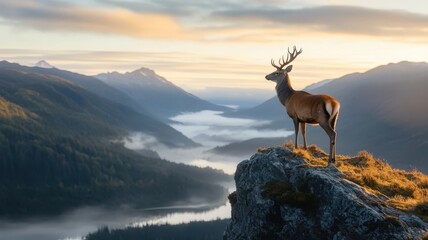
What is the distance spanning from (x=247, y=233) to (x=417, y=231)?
9129 millimetres

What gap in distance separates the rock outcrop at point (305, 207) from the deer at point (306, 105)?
7.24 ft

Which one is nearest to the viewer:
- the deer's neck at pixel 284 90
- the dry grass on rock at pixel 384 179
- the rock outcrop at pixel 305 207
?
the rock outcrop at pixel 305 207

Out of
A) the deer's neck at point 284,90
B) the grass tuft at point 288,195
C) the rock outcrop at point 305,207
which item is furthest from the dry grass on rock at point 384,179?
the deer's neck at point 284,90

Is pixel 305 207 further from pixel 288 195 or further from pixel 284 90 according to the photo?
pixel 284 90

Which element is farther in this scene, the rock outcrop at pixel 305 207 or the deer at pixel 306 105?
the deer at pixel 306 105

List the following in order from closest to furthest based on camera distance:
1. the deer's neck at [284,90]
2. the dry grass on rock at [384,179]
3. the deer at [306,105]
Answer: the dry grass on rock at [384,179]
the deer at [306,105]
the deer's neck at [284,90]

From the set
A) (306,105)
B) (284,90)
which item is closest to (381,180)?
(306,105)

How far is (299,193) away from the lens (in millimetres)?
24406

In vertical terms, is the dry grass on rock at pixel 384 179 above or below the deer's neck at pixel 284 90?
below

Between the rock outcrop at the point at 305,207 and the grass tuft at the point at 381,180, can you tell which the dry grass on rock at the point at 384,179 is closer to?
the grass tuft at the point at 381,180

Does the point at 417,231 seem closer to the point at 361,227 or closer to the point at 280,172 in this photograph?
the point at 361,227

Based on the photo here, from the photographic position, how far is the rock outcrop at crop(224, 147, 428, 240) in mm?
21156

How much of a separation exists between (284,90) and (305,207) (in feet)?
37.4

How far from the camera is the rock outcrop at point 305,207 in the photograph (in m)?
21.2
